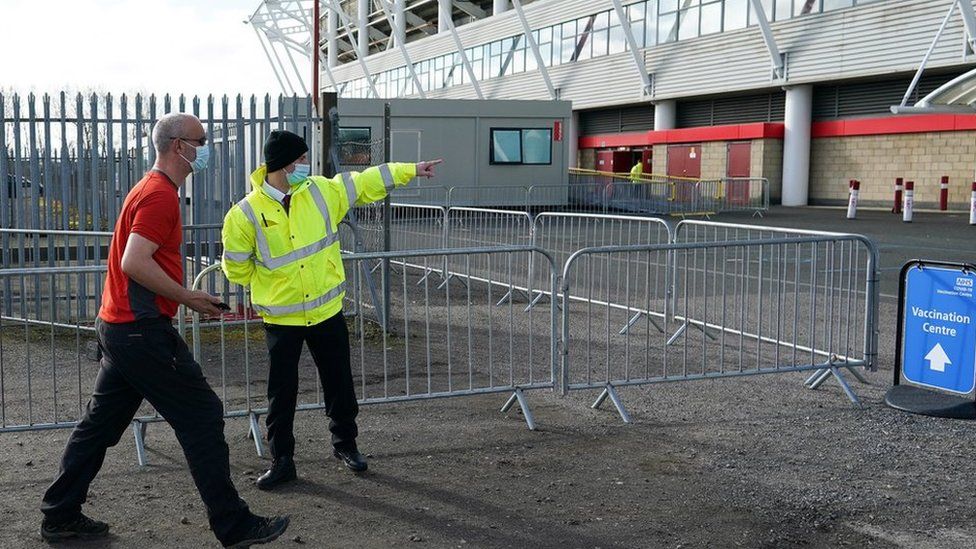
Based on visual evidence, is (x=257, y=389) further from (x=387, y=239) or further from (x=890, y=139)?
(x=890, y=139)

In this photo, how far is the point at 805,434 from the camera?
6617mm

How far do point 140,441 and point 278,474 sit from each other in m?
1.06

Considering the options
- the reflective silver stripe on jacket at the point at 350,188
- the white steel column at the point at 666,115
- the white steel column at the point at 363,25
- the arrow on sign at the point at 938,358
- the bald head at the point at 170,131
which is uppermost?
the white steel column at the point at 363,25

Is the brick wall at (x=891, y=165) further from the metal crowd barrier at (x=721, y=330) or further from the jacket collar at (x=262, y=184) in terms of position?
the jacket collar at (x=262, y=184)

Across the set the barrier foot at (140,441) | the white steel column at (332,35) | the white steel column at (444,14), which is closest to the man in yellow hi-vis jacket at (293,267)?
the barrier foot at (140,441)

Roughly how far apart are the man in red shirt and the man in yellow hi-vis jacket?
0.79m

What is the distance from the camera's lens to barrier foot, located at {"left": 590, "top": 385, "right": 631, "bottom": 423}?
695cm

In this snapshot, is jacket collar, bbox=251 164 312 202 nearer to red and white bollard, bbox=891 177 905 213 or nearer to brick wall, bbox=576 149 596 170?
red and white bollard, bbox=891 177 905 213

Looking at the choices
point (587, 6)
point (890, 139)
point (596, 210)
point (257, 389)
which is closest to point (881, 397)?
point (257, 389)

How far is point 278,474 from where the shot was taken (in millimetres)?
5523

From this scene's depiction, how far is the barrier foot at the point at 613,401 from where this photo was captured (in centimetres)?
695

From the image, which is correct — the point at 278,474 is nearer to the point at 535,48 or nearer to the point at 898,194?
the point at 898,194

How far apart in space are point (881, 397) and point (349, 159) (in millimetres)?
17208

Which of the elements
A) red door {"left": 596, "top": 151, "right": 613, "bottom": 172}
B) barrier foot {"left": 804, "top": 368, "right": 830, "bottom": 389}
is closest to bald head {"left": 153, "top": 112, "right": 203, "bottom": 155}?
barrier foot {"left": 804, "top": 368, "right": 830, "bottom": 389}
